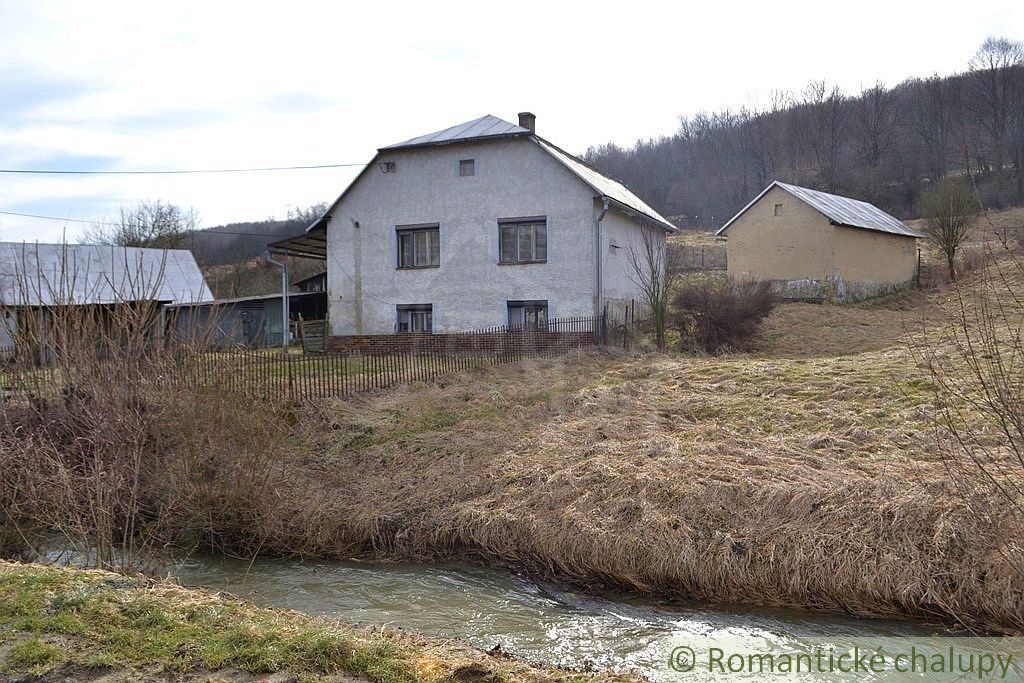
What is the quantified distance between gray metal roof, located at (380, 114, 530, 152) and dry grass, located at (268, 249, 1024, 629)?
431 inches

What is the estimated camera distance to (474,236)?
24812 mm

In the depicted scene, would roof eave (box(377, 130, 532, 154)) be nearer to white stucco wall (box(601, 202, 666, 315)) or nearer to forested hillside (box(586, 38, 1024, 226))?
white stucco wall (box(601, 202, 666, 315))

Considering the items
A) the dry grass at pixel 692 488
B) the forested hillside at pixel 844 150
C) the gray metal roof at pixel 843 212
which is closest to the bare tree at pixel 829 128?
the forested hillside at pixel 844 150

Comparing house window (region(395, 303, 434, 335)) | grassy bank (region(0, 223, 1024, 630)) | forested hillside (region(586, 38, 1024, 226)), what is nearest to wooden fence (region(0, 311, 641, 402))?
grassy bank (region(0, 223, 1024, 630))

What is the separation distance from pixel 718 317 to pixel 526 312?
6.14 meters

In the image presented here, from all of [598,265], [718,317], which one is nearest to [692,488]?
[718,317]

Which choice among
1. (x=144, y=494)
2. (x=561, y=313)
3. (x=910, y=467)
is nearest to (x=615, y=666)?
(x=910, y=467)

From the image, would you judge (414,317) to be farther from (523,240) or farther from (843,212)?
(843,212)

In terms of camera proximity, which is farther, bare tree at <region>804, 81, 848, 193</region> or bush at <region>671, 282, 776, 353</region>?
bare tree at <region>804, 81, 848, 193</region>

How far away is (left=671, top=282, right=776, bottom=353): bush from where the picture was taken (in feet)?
68.5

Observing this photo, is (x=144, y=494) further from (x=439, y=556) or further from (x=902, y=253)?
(x=902, y=253)

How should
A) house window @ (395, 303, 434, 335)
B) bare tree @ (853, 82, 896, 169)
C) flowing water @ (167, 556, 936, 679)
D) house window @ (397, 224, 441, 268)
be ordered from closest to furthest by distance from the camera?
flowing water @ (167, 556, 936, 679) < house window @ (397, 224, 441, 268) < house window @ (395, 303, 434, 335) < bare tree @ (853, 82, 896, 169)

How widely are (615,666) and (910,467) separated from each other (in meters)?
4.57

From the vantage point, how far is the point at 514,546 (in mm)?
9531
